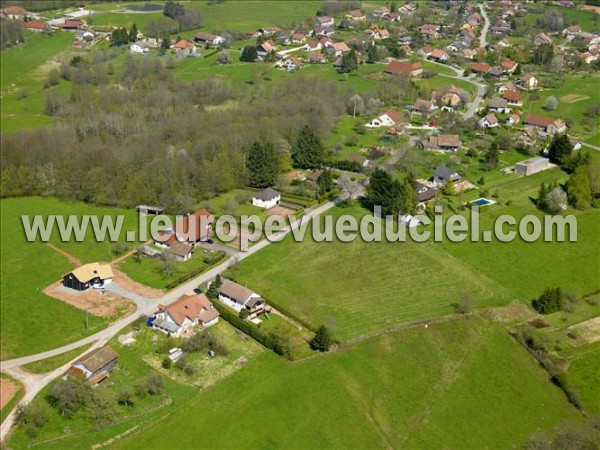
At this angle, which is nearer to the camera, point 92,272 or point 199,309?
point 199,309

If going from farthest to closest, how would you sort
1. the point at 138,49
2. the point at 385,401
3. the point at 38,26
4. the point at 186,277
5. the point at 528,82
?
the point at 38,26, the point at 138,49, the point at 528,82, the point at 186,277, the point at 385,401

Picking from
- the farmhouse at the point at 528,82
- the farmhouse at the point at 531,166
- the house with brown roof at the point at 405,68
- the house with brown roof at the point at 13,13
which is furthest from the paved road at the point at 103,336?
the house with brown roof at the point at 13,13

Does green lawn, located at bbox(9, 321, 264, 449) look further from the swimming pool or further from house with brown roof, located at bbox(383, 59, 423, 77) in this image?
house with brown roof, located at bbox(383, 59, 423, 77)

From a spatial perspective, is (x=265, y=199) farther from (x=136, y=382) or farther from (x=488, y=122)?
(x=488, y=122)

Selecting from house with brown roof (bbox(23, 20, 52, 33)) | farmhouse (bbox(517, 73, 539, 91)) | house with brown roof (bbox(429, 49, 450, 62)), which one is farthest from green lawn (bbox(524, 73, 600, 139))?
house with brown roof (bbox(23, 20, 52, 33))

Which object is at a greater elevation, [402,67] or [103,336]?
[402,67]

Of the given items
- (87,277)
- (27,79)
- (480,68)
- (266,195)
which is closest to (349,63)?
(480,68)

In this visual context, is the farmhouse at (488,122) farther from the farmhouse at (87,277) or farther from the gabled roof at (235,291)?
the farmhouse at (87,277)
